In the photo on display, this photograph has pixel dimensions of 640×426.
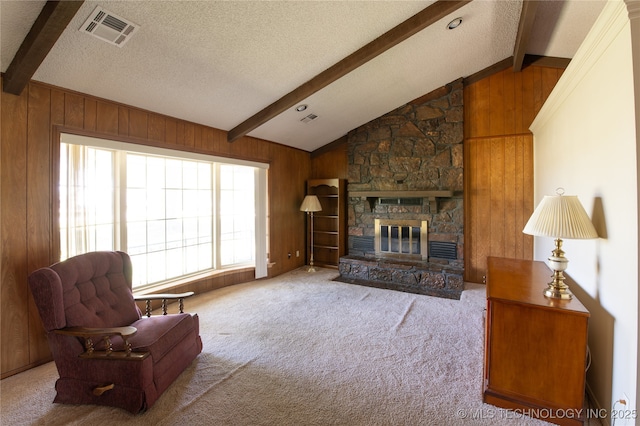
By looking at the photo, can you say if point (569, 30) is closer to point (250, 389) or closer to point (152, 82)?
point (152, 82)

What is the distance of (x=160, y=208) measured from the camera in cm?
387

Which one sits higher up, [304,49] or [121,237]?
[304,49]

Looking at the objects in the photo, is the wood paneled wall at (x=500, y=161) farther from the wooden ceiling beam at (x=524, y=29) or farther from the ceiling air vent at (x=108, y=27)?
the ceiling air vent at (x=108, y=27)

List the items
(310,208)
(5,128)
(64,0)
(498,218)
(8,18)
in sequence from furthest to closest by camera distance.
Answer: (310,208)
(498,218)
(5,128)
(8,18)
(64,0)

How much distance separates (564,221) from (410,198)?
3311mm

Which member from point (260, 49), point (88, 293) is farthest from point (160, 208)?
point (260, 49)

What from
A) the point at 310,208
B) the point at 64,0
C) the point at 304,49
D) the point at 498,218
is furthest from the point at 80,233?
the point at 498,218

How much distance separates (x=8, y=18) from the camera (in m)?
1.93

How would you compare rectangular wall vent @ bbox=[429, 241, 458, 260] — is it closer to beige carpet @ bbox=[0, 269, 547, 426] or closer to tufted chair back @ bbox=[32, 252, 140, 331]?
beige carpet @ bbox=[0, 269, 547, 426]

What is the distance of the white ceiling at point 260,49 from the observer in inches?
89.4

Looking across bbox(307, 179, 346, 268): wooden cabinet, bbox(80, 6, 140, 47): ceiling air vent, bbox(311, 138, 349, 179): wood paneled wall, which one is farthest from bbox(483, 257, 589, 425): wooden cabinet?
bbox(311, 138, 349, 179): wood paneled wall

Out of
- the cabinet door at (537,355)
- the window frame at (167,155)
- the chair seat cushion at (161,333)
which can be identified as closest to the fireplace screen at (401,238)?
the window frame at (167,155)

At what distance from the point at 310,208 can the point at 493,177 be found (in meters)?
3.14

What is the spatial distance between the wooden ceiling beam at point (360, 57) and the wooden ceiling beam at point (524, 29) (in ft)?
2.68
